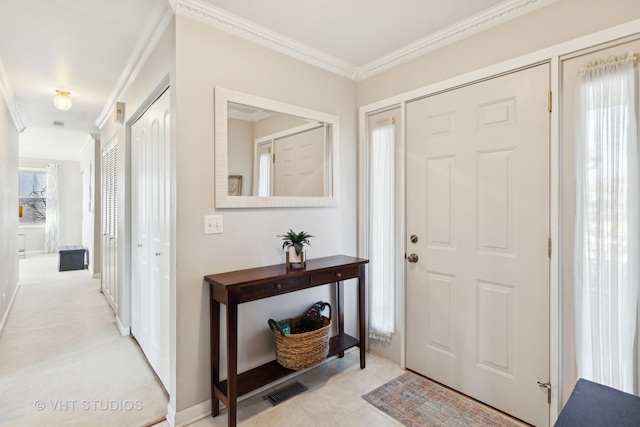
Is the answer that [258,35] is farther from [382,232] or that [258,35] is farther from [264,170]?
[382,232]

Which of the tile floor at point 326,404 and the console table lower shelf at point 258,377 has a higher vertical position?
the console table lower shelf at point 258,377

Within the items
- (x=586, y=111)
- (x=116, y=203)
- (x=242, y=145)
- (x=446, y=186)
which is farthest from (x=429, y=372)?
(x=116, y=203)

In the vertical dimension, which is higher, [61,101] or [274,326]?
[61,101]

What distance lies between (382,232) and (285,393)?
4.50 ft

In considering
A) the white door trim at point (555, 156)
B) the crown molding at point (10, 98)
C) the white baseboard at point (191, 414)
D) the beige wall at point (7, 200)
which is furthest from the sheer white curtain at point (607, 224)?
the beige wall at point (7, 200)

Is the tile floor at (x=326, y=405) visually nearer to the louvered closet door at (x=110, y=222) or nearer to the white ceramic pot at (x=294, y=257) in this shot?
the white ceramic pot at (x=294, y=257)

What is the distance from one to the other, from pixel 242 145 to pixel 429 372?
82.0 inches

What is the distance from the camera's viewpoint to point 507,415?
1.94 meters

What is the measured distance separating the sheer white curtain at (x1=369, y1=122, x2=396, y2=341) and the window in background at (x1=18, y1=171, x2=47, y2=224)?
928 cm

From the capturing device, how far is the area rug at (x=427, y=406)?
188 centimetres

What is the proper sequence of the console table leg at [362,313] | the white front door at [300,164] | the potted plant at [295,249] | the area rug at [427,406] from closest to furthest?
the area rug at [427,406] → the potted plant at [295,249] → the white front door at [300,164] → the console table leg at [362,313]

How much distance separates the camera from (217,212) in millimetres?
2021

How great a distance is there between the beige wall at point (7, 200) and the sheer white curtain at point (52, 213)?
4.51 metres

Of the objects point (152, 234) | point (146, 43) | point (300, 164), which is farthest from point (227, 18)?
point (152, 234)
